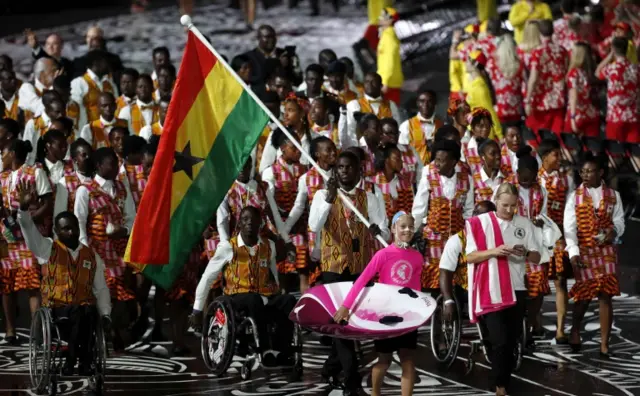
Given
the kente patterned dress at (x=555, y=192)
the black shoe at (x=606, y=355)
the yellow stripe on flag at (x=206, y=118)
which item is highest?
the yellow stripe on flag at (x=206, y=118)

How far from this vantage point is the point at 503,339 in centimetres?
1355

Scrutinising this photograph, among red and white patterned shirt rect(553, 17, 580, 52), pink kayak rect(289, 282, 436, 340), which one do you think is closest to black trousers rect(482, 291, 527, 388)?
pink kayak rect(289, 282, 436, 340)

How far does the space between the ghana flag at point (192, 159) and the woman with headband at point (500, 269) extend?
2039 mm

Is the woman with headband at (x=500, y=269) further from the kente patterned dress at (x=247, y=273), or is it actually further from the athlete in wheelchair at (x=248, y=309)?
the kente patterned dress at (x=247, y=273)

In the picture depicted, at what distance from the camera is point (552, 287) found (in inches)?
739

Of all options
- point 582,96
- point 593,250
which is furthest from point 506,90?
point 593,250

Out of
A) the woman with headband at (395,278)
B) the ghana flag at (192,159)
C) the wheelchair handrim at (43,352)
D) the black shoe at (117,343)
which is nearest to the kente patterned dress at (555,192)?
the woman with headband at (395,278)

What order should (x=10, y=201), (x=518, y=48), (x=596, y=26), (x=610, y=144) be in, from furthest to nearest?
(x=596, y=26) → (x=518, y=48) → (x=610, y=144) → (x=10, y=201)

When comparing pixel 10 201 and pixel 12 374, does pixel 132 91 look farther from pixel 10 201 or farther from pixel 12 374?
pixel 12 374

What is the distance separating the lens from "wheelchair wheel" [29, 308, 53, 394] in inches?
536

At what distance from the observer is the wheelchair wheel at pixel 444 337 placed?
48.2 feet

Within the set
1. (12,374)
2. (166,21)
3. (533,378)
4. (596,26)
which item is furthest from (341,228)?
(166,21)

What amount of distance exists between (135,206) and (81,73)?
482 centimetres

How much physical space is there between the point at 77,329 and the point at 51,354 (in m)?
0.29
